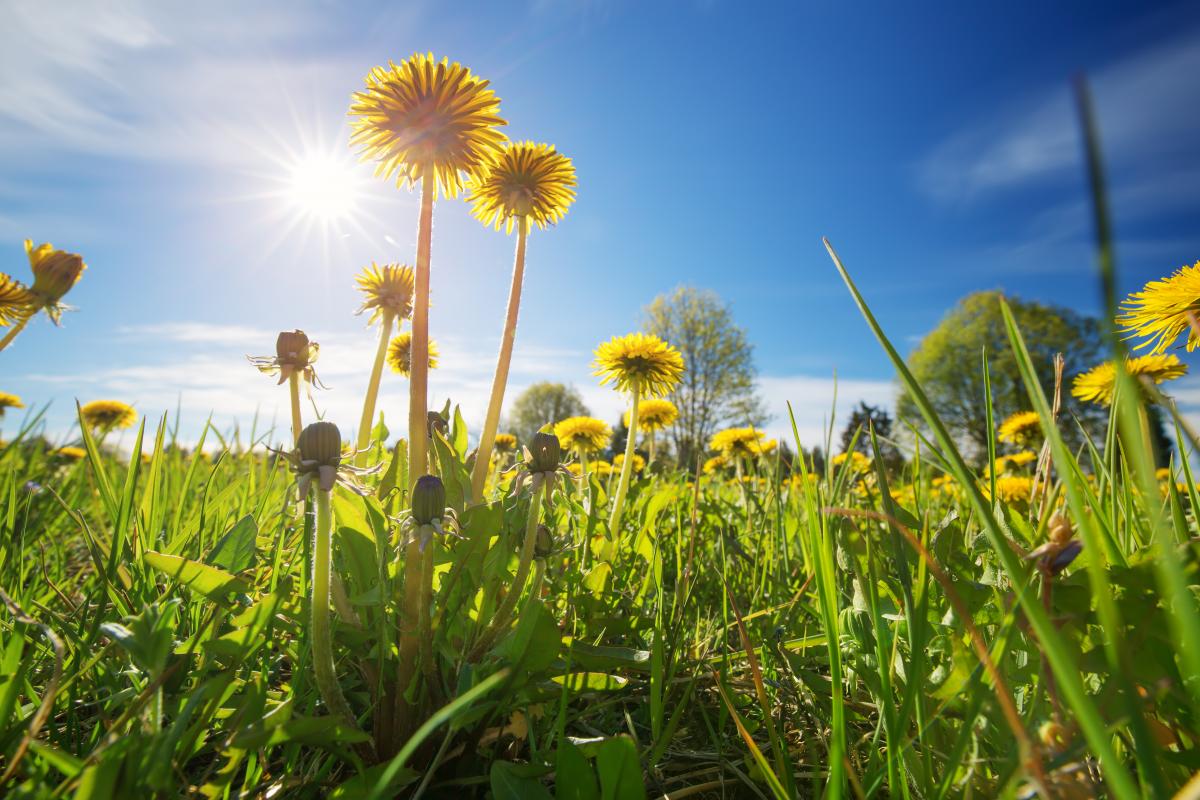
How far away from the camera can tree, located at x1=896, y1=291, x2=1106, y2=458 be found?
30.7 meters

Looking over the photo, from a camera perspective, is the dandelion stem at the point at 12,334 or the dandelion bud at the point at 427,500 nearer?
the dandelion bud at the point at 427,500

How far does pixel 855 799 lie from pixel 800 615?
2.06ft

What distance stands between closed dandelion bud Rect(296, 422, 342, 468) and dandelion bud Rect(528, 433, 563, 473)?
39 cm

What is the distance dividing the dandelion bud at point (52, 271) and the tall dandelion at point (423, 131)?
96 centimetres

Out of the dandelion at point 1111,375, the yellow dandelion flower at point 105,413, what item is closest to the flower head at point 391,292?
the dandelion at point 1111,375

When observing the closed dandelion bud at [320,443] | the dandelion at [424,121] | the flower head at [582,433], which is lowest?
the closed dandelion bud at [320,443]

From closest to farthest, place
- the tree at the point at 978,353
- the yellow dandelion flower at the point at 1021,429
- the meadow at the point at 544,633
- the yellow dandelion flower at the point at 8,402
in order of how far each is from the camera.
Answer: the meadow at the point at 544,633 < the yellow dandelion flower at the point at 1021,429 < the yellow dandelion flower at the point at 8,402 < the tree at the point at 978,353

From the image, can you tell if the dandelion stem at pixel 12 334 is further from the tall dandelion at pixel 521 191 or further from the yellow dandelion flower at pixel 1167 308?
the yellow dandelion flower at pixel 1167 308

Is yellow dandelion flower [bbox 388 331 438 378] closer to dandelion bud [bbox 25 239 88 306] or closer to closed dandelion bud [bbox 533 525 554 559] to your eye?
dandelion bud [bbox 25 239 88 306]

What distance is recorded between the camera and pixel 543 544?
4.00 ft

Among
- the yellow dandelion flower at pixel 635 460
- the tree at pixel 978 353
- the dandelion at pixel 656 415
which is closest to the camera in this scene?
the yellow dandelion flower at pixel 635 460

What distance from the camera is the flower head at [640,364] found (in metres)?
2.62

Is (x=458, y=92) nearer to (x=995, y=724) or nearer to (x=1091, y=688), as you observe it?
(x=995, y=724)

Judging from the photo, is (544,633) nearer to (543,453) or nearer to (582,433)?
(543,453)
